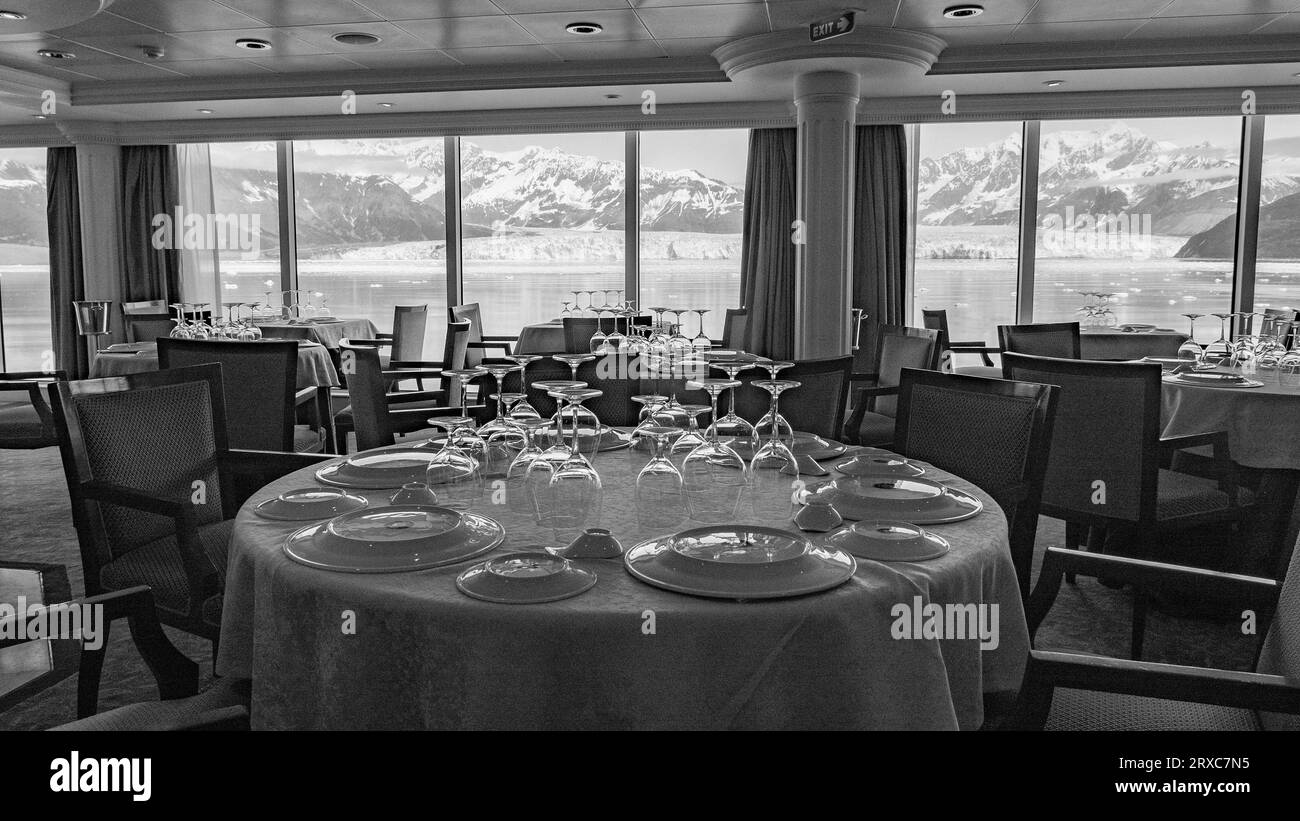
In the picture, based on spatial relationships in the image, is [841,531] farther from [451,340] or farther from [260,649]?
[451,340]

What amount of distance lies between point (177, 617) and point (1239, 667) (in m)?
3.08

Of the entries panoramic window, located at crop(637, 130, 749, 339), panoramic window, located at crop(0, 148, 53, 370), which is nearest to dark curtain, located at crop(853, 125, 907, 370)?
panoramic window, located at crop(637, 130, 749, 339)

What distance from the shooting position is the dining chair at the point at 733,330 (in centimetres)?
668

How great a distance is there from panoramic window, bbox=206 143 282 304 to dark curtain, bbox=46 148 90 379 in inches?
44.7

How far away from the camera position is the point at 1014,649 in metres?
1.67

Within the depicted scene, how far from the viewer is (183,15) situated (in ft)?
18.6

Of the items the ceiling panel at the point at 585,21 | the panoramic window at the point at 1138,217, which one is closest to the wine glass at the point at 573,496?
the ceiling panel at the point at 585,21

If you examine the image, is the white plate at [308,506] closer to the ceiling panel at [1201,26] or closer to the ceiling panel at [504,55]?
the ceiling panel at [504,55]

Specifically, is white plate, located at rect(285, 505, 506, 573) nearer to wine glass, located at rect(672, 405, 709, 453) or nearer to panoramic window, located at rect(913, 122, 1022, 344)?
wine glass, located at rect(672, 405, 709, 453)

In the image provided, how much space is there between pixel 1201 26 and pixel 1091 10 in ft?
3.36

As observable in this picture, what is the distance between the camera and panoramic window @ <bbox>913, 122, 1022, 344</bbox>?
8.46 metres

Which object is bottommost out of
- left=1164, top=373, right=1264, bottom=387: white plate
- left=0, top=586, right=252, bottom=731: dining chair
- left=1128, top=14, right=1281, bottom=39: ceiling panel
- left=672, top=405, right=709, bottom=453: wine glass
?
left=0, top=586, right=252, bottom=731: dining chair

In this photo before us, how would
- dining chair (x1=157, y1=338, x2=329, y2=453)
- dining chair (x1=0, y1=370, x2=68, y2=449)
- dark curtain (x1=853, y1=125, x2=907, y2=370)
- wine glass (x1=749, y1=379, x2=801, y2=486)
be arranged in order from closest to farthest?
wine glass (x1=749, y1=379, x2=801, y2=486) → dining chair (x1=157, y1=338, x2=329, y2=453) → dining chair (x1=0, y1=370, x2=68, y2=449) → dark curtain (x1=853, y1=125, x2=907, y2=370)
